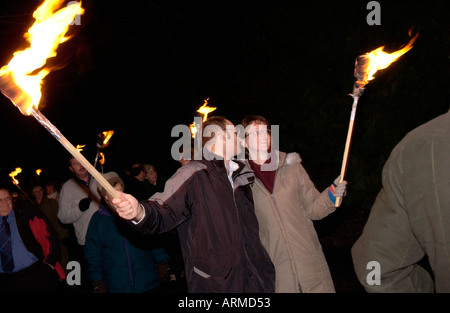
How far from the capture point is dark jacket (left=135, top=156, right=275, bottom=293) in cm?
313

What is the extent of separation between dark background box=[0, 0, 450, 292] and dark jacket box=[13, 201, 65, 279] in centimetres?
364

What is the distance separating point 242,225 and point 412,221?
6.48ft

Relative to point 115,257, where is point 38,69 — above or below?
above

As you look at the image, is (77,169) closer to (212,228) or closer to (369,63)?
(212,228)

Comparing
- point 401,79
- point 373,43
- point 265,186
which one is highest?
point 373,43

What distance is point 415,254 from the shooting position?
63.2 inches

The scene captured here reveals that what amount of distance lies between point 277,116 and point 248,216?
6902mm

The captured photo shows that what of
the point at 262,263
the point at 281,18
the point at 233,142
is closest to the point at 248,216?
the point at 262,263

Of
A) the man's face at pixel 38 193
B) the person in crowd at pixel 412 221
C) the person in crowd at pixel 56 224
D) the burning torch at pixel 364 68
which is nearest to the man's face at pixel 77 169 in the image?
the person in crowd at pixel 56 224

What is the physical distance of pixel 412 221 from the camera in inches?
60.6

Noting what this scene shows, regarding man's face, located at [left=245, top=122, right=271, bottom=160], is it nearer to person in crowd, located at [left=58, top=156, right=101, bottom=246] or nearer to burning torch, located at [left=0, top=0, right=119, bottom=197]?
burning torch, located at [left=0, top=0, right=119, bottom=197]

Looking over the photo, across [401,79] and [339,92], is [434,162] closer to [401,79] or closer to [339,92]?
[401,79]

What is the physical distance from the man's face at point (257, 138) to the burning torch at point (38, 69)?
1.97m

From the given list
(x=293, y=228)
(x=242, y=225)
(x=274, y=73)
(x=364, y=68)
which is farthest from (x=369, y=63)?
(x=274, y=73)
